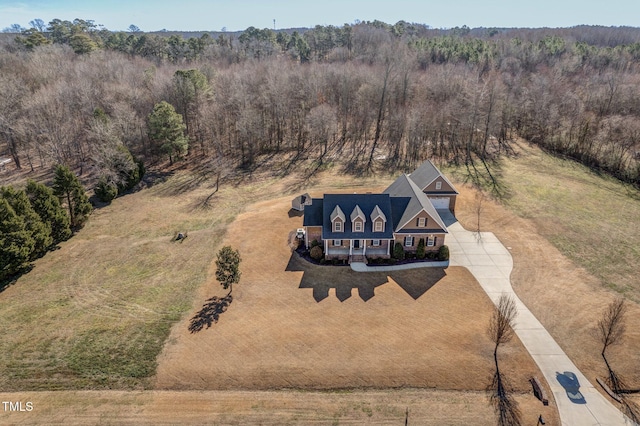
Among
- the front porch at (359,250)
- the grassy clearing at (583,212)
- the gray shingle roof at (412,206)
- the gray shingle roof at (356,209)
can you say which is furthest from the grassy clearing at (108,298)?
the grassy clearing at (583,212)

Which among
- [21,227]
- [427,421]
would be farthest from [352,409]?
[21,227]

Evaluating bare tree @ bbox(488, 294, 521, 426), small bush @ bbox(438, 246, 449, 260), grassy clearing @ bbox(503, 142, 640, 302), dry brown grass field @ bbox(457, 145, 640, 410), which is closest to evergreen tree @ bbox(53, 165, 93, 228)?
small bush @ bbox(438, 246, 449, 260)

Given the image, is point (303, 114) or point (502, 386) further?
point (303, 114)

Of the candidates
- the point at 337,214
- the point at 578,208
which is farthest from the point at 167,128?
the point at 578,208

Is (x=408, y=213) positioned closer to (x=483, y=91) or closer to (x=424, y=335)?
(x=424, y=335)

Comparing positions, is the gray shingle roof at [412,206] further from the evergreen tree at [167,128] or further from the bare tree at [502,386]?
the evergreen tree at [167,128]

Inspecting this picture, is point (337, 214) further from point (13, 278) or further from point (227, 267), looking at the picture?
point (13, 278)
